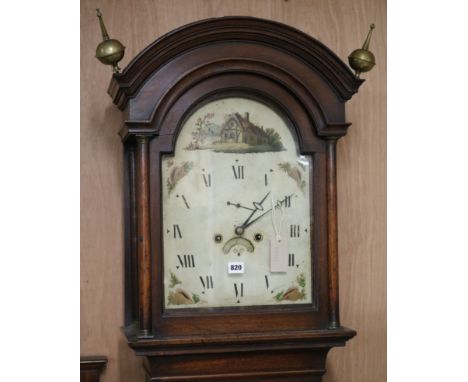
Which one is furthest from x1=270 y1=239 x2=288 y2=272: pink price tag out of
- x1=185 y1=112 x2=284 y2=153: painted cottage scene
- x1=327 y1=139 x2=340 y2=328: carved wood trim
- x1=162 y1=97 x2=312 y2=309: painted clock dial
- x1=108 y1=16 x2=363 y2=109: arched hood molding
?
x1=108 y1=16 x2=363 y2=109: arched hood molding

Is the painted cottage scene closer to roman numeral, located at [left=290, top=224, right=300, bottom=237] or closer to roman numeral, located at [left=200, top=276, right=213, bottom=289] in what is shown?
roman numeral, located at [left=290, top=224, right=300, bottom=237]

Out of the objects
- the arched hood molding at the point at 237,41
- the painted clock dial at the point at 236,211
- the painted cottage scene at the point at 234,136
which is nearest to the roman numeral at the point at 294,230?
the painted clock dial at the point at 236,211

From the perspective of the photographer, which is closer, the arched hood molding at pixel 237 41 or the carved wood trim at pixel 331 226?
the arched hood molding at pixel 237 41

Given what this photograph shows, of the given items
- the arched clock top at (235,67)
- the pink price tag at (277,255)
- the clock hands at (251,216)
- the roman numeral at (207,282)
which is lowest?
the roman numeral at (207,282)

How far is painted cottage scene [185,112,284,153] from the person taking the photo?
215cm

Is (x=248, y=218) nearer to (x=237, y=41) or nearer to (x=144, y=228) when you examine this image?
(x=144, y=228)

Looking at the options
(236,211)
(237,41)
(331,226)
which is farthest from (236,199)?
(237,41)

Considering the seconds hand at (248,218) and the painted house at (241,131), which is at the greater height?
the painted house at (241,131)

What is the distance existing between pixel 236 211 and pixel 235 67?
372 millimetres

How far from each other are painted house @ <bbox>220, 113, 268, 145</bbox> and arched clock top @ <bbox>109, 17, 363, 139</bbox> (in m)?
0.09

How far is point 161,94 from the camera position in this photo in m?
2.11

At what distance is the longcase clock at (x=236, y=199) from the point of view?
212 centimetres

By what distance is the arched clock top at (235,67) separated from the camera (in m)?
2.11

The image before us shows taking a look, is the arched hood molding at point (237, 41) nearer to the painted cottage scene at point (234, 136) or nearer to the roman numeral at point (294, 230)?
the painted cottage scene at point (234, 136)
